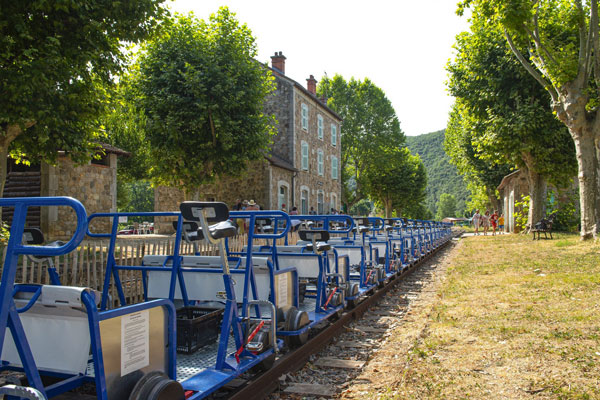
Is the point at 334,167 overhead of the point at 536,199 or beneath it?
overhead

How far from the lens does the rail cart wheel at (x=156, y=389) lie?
9.04 feet

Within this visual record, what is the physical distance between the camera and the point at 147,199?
82.0 meters

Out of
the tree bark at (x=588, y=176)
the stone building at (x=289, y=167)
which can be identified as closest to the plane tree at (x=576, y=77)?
the tree bark at (x=588, y=176)

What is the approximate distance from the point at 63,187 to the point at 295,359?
52.3ft

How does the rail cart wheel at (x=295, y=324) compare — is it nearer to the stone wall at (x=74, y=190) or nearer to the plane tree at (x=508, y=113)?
the stone wall at (x=74, y=190)

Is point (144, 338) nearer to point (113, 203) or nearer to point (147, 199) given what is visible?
point (113, 203)

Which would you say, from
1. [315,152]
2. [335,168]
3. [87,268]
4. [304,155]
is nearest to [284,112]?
[304,155]

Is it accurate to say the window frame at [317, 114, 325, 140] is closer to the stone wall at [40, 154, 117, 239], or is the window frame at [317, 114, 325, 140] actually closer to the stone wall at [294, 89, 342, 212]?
the stone wall at [294, 89, 342, 212]

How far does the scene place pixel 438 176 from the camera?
580 ft

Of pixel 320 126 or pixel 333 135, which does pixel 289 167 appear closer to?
pixel 320 126

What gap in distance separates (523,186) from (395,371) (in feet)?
94.3

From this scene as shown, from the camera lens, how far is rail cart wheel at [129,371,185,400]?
2756 millimetres

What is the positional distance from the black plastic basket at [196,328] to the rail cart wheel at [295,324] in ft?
2.77

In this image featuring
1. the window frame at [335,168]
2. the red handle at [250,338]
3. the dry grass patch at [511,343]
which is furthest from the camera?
the window frame at [335,168]
